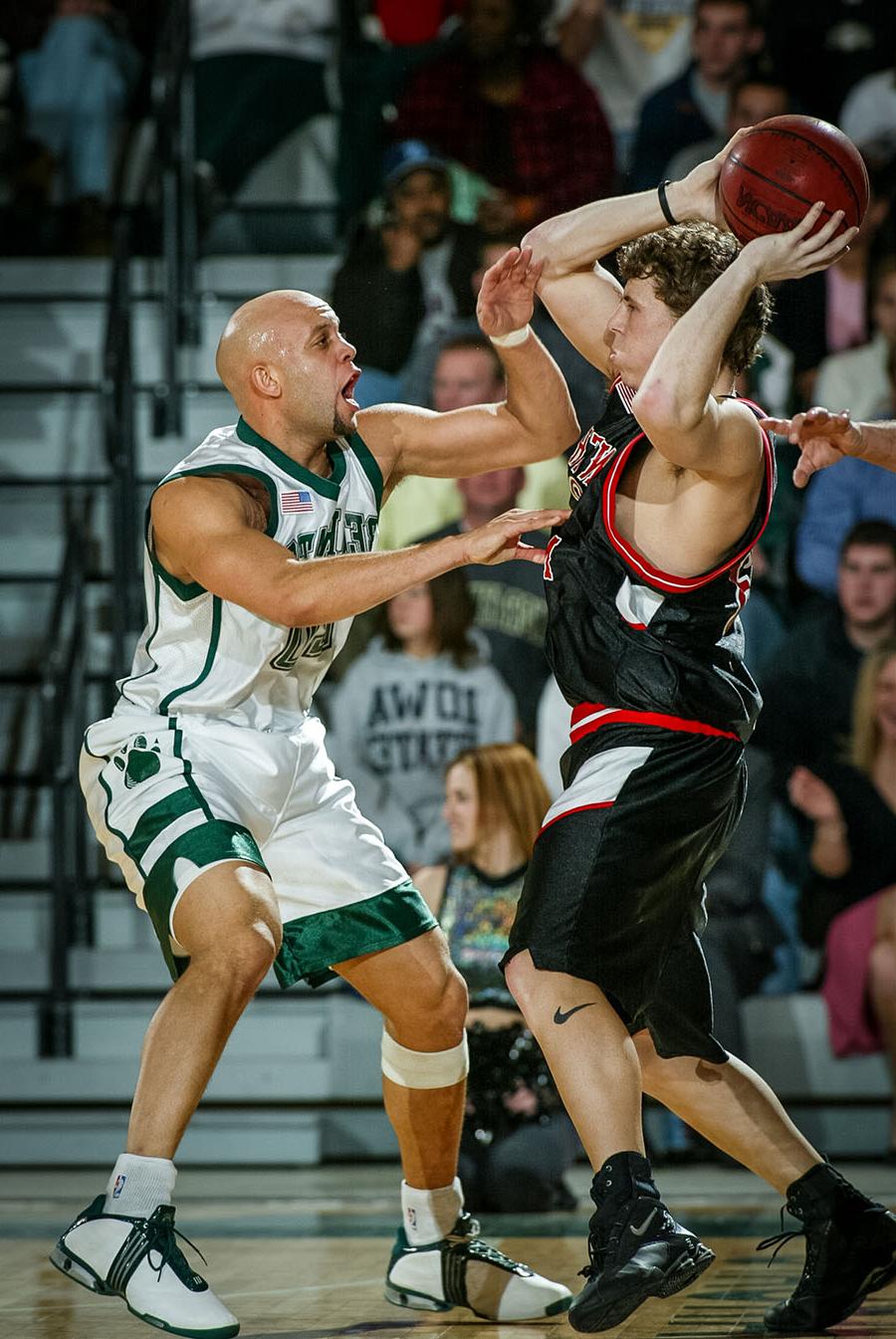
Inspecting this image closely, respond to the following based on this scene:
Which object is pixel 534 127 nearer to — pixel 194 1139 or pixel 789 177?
pixel 194 1139

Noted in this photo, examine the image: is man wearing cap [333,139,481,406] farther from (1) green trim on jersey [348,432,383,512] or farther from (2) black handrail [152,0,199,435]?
(1) green trim on jersey [348,432,383,512]

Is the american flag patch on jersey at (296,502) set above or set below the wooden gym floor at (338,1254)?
above

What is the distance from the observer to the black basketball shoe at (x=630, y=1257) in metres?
3.00

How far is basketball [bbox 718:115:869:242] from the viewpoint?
335 centimetres

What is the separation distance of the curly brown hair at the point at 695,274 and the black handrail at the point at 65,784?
3593 millimetres

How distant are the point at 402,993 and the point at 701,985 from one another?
0.63 metres

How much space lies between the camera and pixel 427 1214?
3.81 metres

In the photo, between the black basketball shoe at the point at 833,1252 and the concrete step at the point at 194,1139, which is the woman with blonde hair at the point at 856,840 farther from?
the black basketball shoe at the point at 833,1252

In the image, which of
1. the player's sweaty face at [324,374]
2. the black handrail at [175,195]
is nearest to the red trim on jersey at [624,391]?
the player's sweaty face at [324,374]

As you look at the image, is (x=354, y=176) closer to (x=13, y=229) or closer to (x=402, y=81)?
(x=402, y=81)

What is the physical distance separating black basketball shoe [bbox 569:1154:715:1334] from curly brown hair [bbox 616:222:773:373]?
1.48 metres

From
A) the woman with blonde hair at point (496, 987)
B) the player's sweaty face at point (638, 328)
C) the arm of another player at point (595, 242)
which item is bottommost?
the woman with blonde hair at point (496, 987)

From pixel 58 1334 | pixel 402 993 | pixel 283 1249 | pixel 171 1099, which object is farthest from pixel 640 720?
pixel 283 1249

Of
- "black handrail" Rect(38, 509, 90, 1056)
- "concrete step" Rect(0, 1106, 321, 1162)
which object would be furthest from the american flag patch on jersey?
"concrete step" Rect(0, 1106, 321, 1162)
